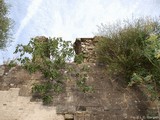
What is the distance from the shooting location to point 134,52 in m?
7.56

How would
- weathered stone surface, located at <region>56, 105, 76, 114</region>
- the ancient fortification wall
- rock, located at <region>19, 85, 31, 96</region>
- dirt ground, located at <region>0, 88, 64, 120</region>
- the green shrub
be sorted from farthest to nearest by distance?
the ancient fortification wall → the green shrub → rock, located at <region>19, 85, 31, 96</region> → weathered stone surface, located at <region>56, 105, 76, 114</region> → dirt ground, located at <region>0, 88, 64, 120</region>

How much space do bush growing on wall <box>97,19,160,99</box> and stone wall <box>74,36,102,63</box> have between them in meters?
0.34

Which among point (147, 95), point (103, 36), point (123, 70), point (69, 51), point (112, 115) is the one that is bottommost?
point (112, 115)

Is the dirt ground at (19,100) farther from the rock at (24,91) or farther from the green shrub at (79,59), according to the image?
the green shrub at (79,59)

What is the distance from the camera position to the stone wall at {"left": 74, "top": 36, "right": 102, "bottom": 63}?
27.7 feet

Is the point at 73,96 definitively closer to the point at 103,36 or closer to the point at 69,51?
the point at 69,51

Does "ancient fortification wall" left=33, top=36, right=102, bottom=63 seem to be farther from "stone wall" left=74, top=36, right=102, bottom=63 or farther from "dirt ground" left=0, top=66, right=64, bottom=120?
"dirt ground" left=0, top=66, right=64, bottom=120

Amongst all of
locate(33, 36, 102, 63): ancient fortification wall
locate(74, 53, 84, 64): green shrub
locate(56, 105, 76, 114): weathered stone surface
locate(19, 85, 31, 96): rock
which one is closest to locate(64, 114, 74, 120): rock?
locate(56, 105, 76, 114): weathered stone surface

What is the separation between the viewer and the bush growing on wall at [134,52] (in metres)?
7.15

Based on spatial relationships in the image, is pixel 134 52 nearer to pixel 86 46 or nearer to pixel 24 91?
pixel 86 46

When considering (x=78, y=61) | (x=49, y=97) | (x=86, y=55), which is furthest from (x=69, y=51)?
(x=49, y=97)

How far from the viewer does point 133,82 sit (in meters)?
7.25

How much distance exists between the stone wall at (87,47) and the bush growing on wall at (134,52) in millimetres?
343

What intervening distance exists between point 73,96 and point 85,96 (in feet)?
1.00
